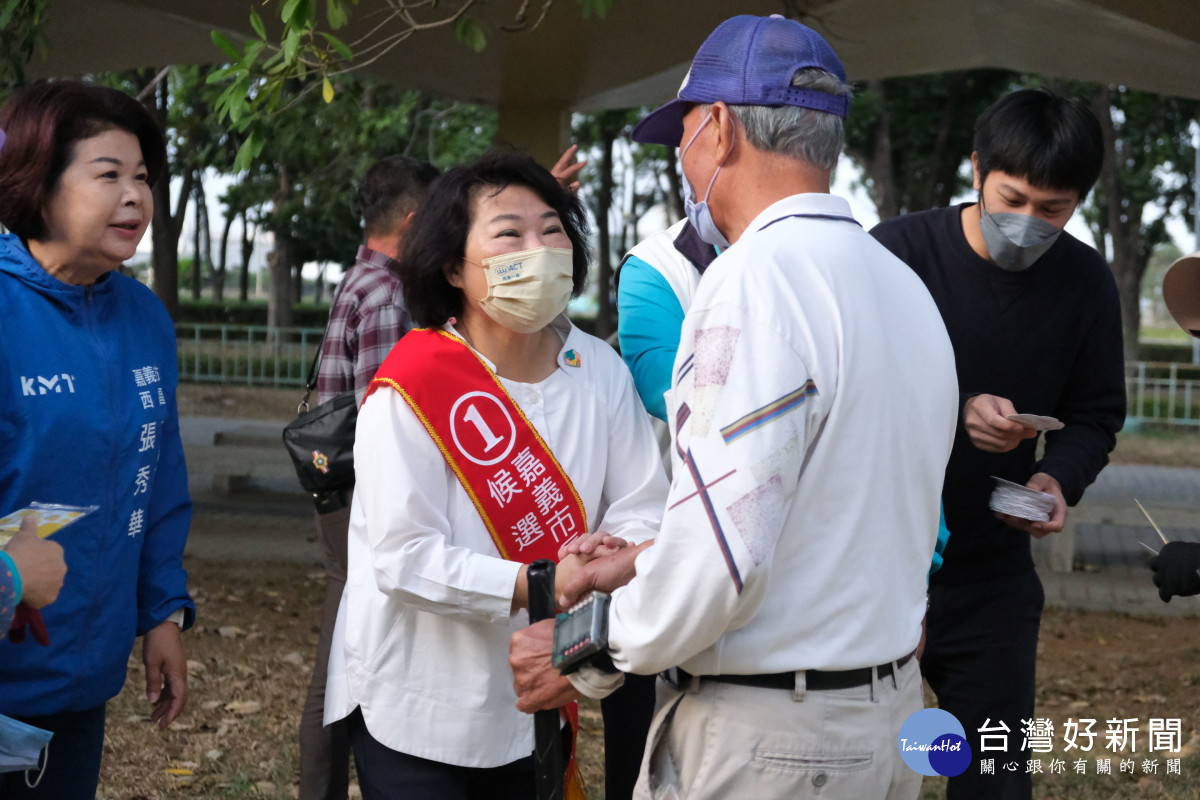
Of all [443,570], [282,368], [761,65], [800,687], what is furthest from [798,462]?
[282,368]

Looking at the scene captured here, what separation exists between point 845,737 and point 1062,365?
67.5 inches

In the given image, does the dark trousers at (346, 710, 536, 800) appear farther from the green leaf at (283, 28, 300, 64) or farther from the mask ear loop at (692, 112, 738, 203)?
the green leaf at (283, 28, 300, 64)

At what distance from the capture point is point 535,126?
811 centimetres

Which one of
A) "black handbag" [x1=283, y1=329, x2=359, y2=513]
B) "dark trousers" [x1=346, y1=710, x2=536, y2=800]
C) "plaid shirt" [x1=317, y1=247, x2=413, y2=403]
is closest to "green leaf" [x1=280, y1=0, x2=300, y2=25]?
"plaid shirt" [x1=317, y1=247, x2=413, y2=403]

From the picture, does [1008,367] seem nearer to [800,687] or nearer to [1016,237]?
[1016,237]

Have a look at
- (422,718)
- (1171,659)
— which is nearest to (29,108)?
(422,718)

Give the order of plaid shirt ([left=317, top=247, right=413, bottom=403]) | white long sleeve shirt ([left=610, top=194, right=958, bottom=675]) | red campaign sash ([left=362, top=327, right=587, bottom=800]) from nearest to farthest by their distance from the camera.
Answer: white long sleeve shirt ([left=610, top=194, right=958, bottom=675]), red campaign sash ([left=362, top=327, right=587, bottom=800]), plaid shirt ([left=317, top=247, right=413, bottom=403])

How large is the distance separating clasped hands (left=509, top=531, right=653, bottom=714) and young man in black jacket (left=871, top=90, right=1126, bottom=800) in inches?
50.1

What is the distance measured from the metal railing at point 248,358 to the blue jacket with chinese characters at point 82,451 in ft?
54.2

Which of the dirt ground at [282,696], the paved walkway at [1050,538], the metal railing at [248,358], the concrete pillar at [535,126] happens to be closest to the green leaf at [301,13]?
the dirt ground at [282,696]

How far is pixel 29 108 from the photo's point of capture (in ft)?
7.57

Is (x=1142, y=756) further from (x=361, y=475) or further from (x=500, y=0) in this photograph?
(x=500, y=0)

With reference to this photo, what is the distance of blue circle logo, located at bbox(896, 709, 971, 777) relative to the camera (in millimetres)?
1927

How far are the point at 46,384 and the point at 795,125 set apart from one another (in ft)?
4.81
